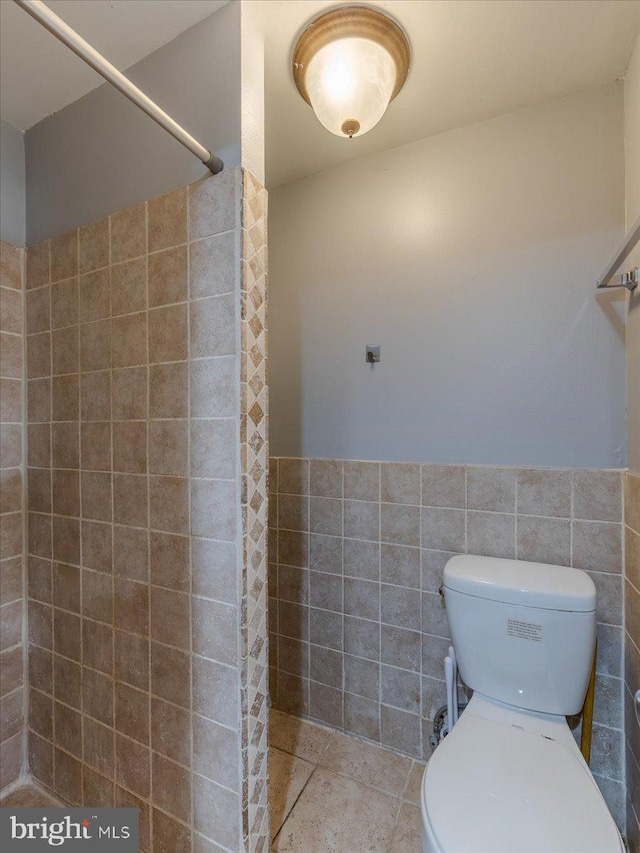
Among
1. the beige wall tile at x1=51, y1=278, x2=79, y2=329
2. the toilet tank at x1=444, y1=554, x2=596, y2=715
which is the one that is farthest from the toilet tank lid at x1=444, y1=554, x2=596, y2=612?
the beige wall tile at x1=51, y1=278, x2=79, y2=329

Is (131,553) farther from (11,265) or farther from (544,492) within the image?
(544,492)

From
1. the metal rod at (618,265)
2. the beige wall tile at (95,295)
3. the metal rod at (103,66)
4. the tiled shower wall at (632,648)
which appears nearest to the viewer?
the metal rod at (103,66)

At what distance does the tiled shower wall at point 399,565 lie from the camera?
1207mm

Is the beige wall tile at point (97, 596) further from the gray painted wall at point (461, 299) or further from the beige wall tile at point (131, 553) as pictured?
the gray painted wall at point (461, 299)

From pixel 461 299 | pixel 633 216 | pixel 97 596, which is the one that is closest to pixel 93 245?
pixel 97 596

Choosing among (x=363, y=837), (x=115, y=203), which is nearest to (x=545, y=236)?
(x=115, y=203)

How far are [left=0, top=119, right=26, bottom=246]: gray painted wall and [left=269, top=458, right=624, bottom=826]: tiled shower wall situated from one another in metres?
1.25

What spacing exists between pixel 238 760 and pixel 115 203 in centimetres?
155

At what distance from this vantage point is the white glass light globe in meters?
1.04

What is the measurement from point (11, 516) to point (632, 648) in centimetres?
199

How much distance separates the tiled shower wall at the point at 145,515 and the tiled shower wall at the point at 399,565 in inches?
24.3

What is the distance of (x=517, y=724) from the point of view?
1102 mm

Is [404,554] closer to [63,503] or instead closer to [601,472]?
[601,472]

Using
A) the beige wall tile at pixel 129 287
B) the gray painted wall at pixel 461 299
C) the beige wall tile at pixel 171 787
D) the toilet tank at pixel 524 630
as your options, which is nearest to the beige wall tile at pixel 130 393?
the beige wall tile at pixel 129 287
